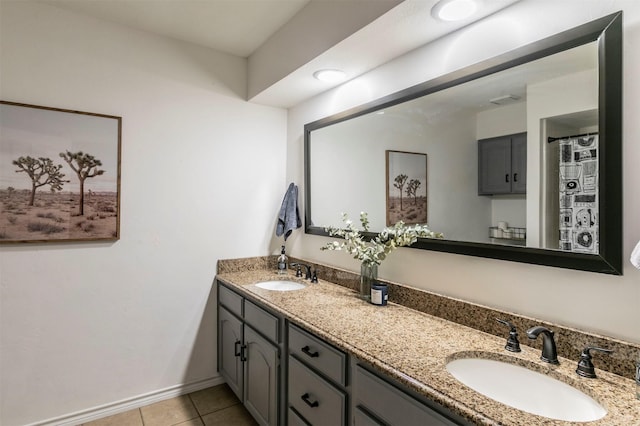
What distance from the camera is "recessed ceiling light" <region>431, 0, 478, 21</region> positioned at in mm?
1396

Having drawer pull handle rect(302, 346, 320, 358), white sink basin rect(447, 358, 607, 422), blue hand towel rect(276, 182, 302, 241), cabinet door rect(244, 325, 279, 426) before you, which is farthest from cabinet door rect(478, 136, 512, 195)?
blue hand towel rect(276, 182, 302, 241)

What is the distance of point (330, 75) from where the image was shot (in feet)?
7.08

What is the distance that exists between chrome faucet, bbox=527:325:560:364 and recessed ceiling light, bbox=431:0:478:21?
4.16ft

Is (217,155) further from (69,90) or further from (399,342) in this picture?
(399,342)

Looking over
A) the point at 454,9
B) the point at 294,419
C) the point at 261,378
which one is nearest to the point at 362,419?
the point at 294,419

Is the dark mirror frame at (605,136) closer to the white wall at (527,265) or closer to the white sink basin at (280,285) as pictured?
the white wall at (527,265)

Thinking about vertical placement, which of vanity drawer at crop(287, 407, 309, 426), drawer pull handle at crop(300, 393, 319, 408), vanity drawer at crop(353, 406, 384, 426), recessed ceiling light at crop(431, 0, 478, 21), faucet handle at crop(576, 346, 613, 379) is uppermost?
recessed ceiling light at crop(431, 0, 478, 21)

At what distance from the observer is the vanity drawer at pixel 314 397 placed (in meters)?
1.38

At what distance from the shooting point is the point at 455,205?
1.62 metres

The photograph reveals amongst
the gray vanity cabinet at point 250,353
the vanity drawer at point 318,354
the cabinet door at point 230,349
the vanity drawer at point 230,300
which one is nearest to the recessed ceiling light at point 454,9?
the vanity drawer at point 318,354

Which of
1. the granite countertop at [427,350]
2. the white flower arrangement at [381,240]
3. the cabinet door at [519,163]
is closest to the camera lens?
the granite countertop at [427,350]

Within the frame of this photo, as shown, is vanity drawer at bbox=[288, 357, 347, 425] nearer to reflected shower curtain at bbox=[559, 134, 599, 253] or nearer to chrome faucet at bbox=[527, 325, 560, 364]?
chrome faucet at bbox=[527, 325, 560, 364]

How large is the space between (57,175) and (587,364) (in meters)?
2.65

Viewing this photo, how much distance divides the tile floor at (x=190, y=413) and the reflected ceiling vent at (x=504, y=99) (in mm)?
2260
